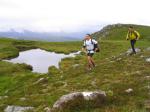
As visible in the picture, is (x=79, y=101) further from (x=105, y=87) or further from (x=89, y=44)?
(x=89, y=44)

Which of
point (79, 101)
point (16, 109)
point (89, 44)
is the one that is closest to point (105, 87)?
point (16, 109)

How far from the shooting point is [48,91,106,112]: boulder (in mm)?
20242

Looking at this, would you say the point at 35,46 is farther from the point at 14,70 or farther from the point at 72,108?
the point at 72,108

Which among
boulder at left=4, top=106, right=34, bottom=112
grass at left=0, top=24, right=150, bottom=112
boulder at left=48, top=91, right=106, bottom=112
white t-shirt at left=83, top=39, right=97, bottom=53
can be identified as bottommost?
boulder at left=4, top=106, right=34, bottom=112

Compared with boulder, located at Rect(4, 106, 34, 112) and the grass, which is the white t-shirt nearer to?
the grass

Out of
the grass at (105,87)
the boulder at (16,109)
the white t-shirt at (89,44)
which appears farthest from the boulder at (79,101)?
the white t-shirt at (89,44)

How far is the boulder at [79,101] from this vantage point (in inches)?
797

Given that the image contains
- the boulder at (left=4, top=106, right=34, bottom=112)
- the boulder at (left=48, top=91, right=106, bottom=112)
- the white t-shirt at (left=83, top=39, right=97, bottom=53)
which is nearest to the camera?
the boulder at (left=48, top=91, right=106, bottom=112)

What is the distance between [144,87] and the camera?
973 inches

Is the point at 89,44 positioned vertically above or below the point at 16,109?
above

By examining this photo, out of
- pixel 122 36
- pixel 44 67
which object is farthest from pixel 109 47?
pixel 122 36

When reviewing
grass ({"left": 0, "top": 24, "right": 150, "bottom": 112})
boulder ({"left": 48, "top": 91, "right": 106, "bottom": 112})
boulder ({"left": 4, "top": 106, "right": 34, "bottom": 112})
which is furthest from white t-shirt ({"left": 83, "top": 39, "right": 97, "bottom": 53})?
boulder ({"left": 48, "top": 91, "right": 106, "bottom": 112})

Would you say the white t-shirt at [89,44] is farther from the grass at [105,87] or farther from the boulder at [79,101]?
the boulder at [79,101]

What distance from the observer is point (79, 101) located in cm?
2045
